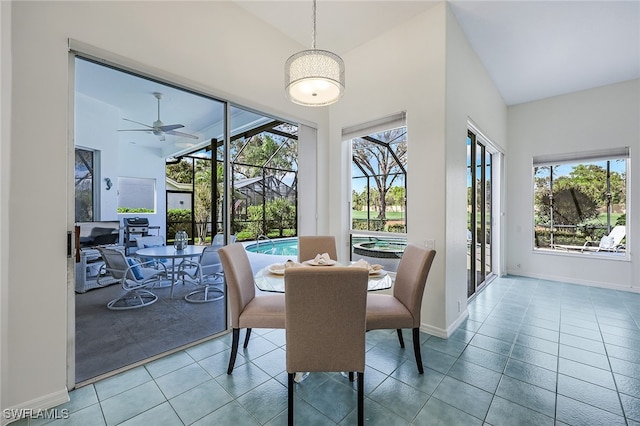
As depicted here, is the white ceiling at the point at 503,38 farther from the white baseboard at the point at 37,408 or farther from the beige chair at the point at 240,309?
the white baseboard at the point at 37,408

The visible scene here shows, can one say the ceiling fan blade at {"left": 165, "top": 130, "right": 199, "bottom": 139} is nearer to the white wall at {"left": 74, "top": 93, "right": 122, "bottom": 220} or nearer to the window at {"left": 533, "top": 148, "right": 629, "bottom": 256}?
the white wall at {"left": 74, "top": 93, "right": 122, "bottom": 220}

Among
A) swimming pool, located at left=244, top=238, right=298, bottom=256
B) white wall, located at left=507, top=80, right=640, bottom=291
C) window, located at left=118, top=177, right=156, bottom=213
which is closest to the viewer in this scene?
white wall, located at left=507, top=80, right=640, bottom=291

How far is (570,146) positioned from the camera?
15.3 feet

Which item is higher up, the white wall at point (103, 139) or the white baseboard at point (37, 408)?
the white wall at point (103, 139)

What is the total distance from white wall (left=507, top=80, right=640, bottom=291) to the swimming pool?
5055mm

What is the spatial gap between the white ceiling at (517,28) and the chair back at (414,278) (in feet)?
8.14

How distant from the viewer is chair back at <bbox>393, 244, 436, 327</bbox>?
2008 millimetres

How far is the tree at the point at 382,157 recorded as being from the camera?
10.7ft

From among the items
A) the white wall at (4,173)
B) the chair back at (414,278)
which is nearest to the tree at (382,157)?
the chair back at (414,278)

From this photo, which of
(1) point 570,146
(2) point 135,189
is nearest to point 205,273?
(2) point 135,189

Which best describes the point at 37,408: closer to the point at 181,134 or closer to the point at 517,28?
the point at 181,134

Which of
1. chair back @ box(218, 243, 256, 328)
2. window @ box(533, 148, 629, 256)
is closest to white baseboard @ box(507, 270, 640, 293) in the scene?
window @ box(533, 148, 629, 256)

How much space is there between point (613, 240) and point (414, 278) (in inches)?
187

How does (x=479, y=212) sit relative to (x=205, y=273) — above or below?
above
